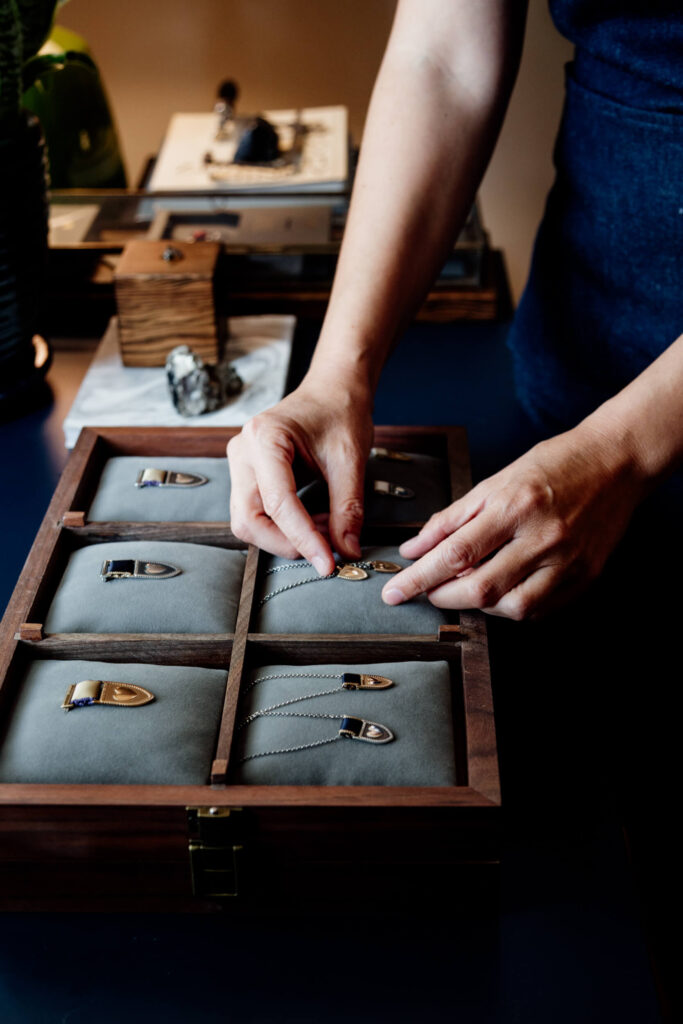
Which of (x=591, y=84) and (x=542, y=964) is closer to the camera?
(x=542, y=964)

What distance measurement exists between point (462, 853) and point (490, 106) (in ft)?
2.52

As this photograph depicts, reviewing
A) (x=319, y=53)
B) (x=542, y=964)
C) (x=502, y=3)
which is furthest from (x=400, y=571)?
(x=319, y=53)

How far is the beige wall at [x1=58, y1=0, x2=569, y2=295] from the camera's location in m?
1.95

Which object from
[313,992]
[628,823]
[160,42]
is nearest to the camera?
[313,992]

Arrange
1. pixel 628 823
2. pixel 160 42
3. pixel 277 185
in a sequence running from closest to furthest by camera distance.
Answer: pixel 628 823
pixel 277 185
pixel 160 42

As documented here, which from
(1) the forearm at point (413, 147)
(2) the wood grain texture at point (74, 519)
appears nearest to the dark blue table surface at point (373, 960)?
(2) the wood grain texture at point (74, 519)

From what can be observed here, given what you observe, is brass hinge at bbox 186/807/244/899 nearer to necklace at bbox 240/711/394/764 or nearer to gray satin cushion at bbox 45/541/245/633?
necklace at bbox 240/711/394/764

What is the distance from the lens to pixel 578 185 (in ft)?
3.40

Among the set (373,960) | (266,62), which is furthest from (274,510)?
(266,62)

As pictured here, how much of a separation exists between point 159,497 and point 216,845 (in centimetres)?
40

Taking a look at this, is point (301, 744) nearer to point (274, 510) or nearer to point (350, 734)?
point (350, 734)

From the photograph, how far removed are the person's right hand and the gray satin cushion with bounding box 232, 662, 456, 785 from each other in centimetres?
13

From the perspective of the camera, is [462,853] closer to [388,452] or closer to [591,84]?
[388,452]

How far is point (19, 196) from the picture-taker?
3.57 feet
